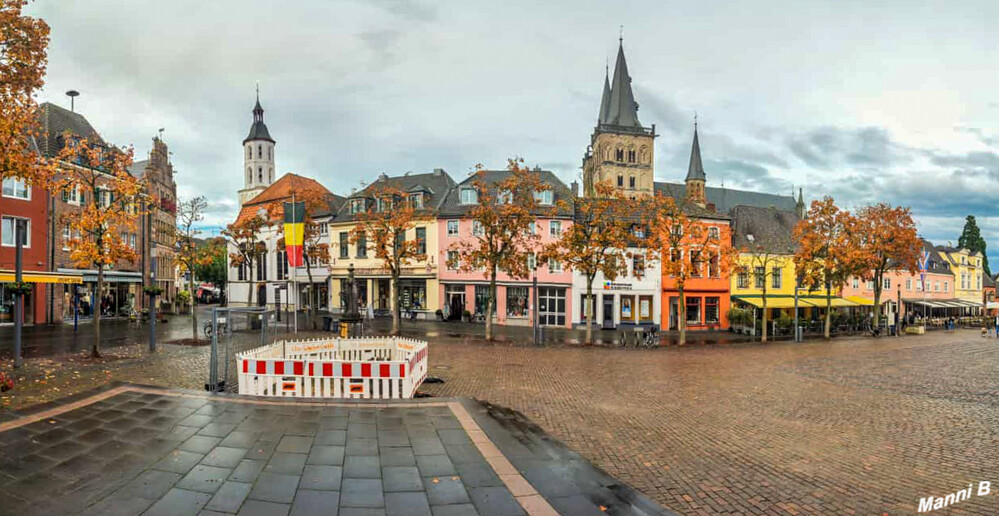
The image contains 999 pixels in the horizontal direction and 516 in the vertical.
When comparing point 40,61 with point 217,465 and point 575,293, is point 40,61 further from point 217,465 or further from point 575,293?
point 575,293

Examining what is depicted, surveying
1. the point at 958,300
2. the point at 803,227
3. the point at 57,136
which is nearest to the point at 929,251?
the point at 958,300

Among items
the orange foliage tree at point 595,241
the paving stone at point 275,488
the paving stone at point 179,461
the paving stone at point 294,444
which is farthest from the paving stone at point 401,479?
the orange foliage tree at point 595,241

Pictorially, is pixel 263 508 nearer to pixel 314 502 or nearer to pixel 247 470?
pixel 314 502

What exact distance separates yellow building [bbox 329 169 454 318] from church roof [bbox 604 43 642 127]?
4319cm

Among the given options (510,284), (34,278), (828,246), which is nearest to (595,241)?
(510,284)

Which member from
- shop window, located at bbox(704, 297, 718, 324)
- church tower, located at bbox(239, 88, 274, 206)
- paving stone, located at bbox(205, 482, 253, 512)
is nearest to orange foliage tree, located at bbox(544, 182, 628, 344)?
shop window, located at bbox(704, 297, 718, 324)

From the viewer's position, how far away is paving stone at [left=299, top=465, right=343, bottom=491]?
17.1ft

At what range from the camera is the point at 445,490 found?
208 inches

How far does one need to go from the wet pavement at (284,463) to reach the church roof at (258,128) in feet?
309

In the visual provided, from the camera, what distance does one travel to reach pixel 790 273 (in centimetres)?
4047

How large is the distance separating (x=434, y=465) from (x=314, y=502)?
5.04ft

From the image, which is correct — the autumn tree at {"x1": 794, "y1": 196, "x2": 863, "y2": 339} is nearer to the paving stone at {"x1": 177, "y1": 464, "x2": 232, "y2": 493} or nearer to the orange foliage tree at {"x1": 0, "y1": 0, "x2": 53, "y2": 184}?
the paving stone at {"x1": 177, "y1": 464, "x2": 232, "y2": 493}

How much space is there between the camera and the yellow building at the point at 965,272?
55.8 m

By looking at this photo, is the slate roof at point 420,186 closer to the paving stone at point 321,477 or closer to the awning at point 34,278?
the awning at point 34,278
